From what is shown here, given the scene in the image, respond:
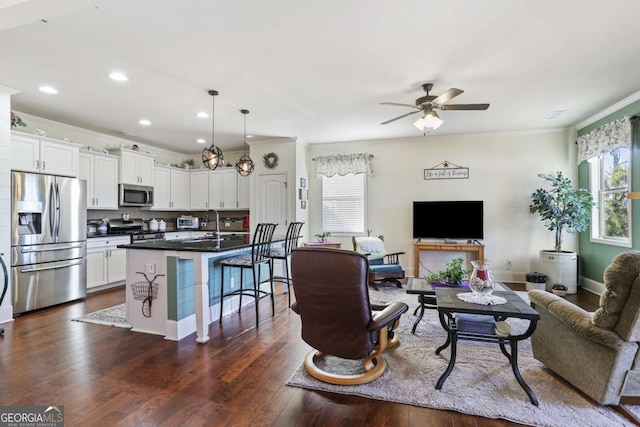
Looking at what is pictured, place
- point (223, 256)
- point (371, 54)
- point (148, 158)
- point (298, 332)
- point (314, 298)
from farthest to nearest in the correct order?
point (148, 158) → point (223, 256) → point (298, 332) → point (371, 54) → point (314, 298)

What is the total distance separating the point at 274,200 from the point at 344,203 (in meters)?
1.40

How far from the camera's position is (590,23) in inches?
94.3

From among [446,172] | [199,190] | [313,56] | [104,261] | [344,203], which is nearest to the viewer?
[313,56]

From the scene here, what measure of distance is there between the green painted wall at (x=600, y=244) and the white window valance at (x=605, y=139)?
0.25ft

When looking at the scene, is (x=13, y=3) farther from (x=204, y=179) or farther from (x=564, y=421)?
(x=204, y=179)

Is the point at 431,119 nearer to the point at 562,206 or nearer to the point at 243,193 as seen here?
the point at 562,206

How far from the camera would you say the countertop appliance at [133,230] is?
5.48 metres

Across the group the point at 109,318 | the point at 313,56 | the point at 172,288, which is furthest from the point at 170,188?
the point at 313,56

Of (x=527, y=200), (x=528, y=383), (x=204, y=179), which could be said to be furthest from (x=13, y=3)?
(x=527, y=200)

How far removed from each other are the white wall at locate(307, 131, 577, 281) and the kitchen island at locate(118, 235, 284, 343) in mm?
3567

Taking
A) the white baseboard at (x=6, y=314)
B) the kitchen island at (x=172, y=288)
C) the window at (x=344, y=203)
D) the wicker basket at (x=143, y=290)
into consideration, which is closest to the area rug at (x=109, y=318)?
the kitchen island at (x=172, y=288)

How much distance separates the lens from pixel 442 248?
17.9ft

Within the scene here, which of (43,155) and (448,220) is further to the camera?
(448,220)

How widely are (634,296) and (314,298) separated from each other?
1.89m
